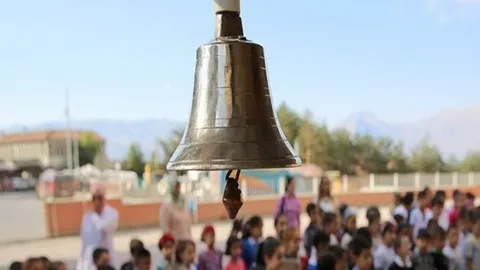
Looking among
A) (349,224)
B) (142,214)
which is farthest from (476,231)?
(142,214)

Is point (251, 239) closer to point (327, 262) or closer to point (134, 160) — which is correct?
point (327, 262)

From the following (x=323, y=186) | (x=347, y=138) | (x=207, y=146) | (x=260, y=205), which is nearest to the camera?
(x=207, y=146)

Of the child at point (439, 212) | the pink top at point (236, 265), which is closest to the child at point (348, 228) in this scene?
the pink top at point (236, 265)

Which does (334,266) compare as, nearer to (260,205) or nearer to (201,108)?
(201,108)

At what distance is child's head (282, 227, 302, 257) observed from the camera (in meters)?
4.46

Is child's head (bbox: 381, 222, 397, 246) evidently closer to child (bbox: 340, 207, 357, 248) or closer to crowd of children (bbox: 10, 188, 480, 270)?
crowd of children (bbox: 10, 188, 480, 270)

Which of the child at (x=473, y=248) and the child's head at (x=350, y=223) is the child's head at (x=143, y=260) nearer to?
the child's head at (x=350, y=223)

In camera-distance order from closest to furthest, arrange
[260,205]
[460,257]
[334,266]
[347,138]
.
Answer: [334,266]
[460,257]
[260,205]
[347,138]

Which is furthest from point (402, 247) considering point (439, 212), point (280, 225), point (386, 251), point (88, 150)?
point (88, 150)

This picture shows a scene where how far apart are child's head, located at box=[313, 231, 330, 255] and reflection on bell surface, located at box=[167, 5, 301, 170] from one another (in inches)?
111

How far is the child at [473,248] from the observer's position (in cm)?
489

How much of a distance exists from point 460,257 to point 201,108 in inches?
157

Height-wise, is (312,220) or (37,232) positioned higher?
(312,220)

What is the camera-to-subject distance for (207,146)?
1.61 m
